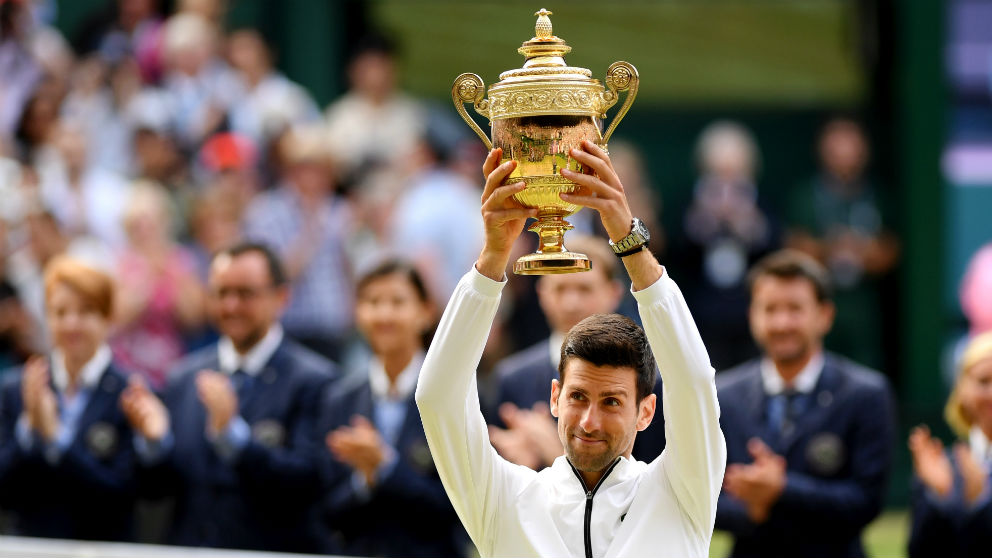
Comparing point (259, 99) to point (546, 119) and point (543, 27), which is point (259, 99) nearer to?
point (543, 27)

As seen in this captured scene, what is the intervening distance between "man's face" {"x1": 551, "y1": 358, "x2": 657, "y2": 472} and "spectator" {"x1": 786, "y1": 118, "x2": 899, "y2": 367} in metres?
6.76

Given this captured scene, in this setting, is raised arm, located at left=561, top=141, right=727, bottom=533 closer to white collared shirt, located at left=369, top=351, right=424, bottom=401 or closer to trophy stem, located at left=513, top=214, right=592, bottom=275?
trophy stem, located at left=513, top=214, right=592, bottom=275

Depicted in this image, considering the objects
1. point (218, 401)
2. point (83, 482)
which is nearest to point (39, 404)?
point (83, 482)

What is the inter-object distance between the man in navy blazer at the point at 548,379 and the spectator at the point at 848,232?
4250 millimetres

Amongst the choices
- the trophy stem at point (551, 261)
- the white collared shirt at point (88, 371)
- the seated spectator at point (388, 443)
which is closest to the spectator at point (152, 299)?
the white collared shirt at point (88, 371)

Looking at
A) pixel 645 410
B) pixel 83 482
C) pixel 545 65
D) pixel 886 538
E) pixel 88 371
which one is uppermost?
pixel 545 65

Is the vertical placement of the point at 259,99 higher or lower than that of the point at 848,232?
higher

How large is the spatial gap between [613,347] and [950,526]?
274cm

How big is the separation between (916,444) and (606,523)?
2668 millimetres

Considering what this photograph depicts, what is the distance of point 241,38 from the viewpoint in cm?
1072

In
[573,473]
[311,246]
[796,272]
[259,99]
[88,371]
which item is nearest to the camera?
[573,473]

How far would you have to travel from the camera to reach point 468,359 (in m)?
3.81

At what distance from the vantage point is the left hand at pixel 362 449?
6.38 metres

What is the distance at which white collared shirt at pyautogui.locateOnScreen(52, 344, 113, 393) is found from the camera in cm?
730
